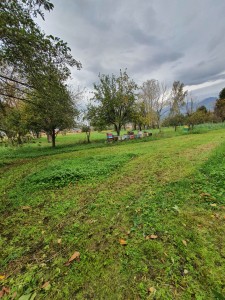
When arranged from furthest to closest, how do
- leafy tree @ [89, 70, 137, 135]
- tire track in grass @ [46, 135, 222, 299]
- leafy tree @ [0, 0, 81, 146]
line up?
leafy tree @ [89, 70, 137, 135], leafy tree @ [0, 0, 81, 146], tire track in grass @ [46, 135, 222, 299]

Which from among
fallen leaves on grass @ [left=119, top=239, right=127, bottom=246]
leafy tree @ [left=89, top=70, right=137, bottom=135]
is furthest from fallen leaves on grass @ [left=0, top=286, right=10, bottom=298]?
leafy tree @ [left=89, top=70, right=137, bottom=135]

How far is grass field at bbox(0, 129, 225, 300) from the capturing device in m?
1.62

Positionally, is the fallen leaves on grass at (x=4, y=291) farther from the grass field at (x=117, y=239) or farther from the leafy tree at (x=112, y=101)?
the leafy tree at (x=112, y=101)

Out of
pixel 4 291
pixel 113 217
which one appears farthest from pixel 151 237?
pixel 4 291

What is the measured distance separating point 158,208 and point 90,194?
176cm

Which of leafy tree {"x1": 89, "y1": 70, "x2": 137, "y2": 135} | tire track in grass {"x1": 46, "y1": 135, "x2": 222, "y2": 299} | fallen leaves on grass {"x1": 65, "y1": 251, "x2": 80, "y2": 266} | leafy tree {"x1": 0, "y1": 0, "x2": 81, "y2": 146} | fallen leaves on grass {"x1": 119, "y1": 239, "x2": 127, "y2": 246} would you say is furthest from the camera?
leafy tree {"x1": 89, "y1": 70, "x2": 137, "y2": 135}

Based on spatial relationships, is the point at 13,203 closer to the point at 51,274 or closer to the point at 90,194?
the point at 90,194

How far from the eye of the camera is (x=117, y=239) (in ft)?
7.48

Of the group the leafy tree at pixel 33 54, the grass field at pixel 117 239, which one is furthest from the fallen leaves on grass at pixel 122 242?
the leafy tree at pixel 33 54

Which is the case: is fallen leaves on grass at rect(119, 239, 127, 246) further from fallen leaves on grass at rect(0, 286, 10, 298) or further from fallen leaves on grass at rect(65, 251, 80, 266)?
fallen leaves on grass at rect(0, 286, 10, 298)

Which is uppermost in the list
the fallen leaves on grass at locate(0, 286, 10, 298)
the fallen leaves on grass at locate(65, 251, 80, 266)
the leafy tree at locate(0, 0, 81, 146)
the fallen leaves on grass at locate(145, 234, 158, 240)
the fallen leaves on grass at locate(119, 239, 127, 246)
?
the leafy tree at locate(0, 0, 81, 146)

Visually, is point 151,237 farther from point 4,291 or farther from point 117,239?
point 4,291

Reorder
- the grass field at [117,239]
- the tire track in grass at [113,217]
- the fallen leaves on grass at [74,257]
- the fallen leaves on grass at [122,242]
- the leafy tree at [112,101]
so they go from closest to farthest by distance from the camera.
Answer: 1. the grass field at [117,239]
2. the tire track in grass at [113,217]
3. the fallen leaves on grass at [74,257]
4. the fallen leaves on grass at [122,242]
5. the leafy tree at [112,101]

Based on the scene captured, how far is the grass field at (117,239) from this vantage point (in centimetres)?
162
